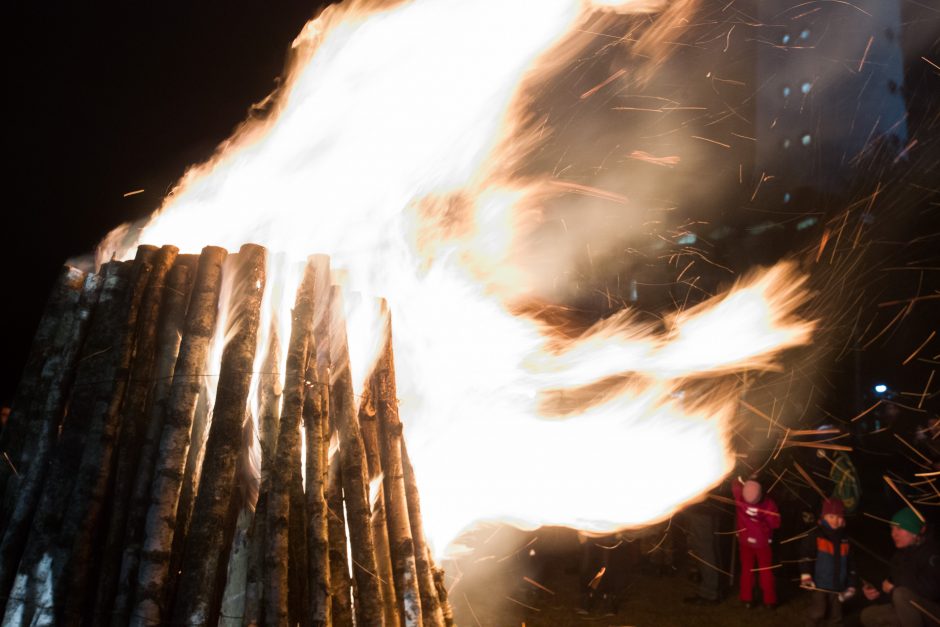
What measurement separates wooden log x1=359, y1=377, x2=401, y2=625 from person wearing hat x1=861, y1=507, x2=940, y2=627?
6.66 m

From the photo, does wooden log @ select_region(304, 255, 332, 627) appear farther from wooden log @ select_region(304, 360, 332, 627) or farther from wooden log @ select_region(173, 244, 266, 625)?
wooden log @ select_region(173, 244, 266, 625)

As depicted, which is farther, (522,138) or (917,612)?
(917,612)

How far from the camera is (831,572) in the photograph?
773cm

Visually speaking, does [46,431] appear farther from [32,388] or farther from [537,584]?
[537,584]

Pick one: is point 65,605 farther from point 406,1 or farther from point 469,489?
point 406,1

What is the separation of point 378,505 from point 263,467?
67 centimetres

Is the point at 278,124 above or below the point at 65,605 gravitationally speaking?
above

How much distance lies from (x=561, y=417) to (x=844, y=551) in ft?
16.5

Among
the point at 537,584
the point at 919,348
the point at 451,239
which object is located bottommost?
the point at 537,584

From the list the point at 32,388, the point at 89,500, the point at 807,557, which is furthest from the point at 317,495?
the point at 807,557

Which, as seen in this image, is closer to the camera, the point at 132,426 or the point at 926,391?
the point at 132,426

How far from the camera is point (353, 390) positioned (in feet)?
9.80

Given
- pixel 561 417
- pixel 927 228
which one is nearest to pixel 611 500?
pixel 561 417

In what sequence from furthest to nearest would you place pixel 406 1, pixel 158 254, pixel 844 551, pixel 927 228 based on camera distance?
pixel 927 228
pixel 844 551
pixel 406 1
pixel 158 254
